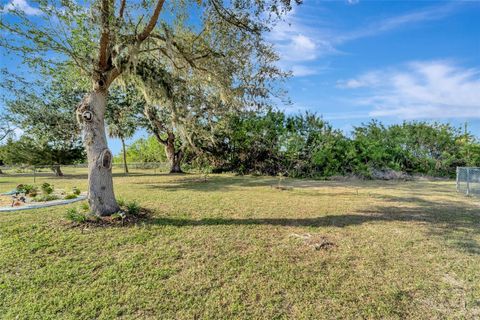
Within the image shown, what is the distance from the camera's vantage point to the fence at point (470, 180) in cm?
789

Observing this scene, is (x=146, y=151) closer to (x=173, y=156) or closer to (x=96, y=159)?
(x=173, y=156)

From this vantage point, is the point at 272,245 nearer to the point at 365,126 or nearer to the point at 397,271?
the point at 397,271

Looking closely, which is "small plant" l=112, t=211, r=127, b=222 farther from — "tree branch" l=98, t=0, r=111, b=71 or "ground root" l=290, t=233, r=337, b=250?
"ground root" l=290, t=233, r=337, b=250

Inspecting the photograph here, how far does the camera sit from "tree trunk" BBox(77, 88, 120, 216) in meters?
4.91

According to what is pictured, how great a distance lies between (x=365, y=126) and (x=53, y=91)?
58.3ft

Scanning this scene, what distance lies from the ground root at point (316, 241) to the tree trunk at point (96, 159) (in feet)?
11.7

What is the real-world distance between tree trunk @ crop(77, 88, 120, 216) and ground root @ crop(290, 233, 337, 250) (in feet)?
11.7

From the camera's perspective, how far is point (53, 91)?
1376 cm

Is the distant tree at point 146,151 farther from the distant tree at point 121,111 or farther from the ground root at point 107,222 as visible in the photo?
the ground root at point 107,222

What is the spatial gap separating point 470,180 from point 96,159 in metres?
10.4

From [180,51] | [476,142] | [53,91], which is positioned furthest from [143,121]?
[476,142]

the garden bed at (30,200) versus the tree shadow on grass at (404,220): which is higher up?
the garden bed at (30,200)

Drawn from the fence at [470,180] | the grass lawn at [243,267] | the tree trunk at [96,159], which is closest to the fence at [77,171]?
the tree trunk at [96,159]

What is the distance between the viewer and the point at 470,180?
317 inches
